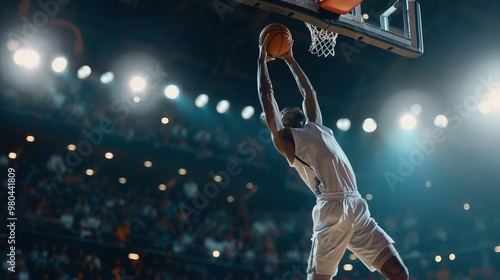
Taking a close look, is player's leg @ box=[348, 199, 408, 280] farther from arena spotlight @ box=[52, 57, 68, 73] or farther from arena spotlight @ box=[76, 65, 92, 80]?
arena spotlight @ box=[76, 65, 92, 80]

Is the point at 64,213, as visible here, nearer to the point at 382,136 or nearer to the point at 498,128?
→ the point at 382,136

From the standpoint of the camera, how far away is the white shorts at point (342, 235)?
4234 millimetres

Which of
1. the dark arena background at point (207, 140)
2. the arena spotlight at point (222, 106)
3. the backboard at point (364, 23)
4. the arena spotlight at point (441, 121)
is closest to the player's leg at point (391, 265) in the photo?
the backboard at point (364, 23)

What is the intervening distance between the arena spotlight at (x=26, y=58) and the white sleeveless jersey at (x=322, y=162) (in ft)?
28.9

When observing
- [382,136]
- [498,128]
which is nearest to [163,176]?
[382,136]

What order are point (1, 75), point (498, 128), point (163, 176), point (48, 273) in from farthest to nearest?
point (163, 176) → point (498, 128) → point (1, 75) → point (48, 273)

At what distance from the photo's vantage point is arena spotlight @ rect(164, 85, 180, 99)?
13.5 meters

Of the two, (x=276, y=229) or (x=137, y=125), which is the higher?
(x=137, y=125)

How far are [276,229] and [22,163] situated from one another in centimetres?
645

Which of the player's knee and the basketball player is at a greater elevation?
the basketball player

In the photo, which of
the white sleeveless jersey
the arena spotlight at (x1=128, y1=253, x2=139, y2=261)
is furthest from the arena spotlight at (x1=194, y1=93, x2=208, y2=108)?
the white sleeveless jersey

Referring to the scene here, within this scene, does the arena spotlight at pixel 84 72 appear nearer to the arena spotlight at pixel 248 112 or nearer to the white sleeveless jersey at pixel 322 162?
the arena spotlight at pixel 248 112

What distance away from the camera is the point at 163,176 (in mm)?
15094

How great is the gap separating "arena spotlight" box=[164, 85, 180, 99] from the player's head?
904 cm
